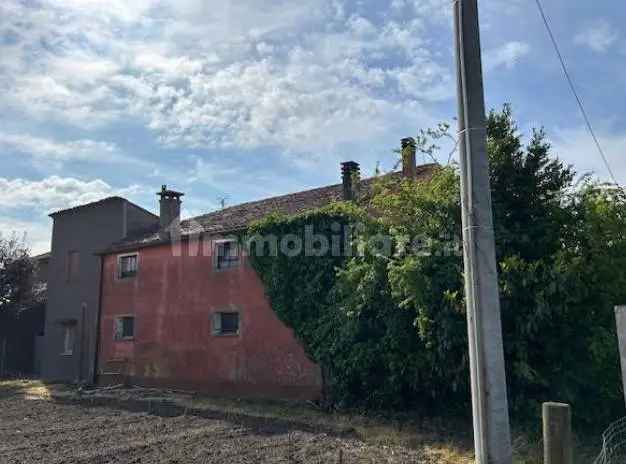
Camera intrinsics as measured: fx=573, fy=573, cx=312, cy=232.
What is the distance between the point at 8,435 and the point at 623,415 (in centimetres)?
1133

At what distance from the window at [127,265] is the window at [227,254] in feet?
14.6

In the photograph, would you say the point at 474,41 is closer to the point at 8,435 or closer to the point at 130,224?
the point at 8,435

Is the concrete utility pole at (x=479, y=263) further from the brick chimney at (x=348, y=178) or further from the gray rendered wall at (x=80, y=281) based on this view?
the gray rendered wall at (x=80, y=281)

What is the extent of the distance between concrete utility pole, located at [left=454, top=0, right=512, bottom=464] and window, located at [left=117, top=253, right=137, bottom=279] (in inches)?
677

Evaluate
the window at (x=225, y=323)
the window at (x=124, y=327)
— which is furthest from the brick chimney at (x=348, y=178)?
the window at (x=124, y=327)

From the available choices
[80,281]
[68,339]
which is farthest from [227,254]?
[68,339]

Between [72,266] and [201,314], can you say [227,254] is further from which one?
[72,266]

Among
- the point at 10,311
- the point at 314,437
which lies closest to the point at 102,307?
the point at 10,311

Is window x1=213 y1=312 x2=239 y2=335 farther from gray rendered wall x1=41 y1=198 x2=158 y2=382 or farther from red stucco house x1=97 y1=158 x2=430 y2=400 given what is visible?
gray rendered wall x1=41 y1=198 x2=158 y2=382

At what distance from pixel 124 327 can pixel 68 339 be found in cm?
478

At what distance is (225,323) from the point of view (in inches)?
700

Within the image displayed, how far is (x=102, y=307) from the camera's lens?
21547 millimetres

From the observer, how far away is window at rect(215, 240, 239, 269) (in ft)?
57.7

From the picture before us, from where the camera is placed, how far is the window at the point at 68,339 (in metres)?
23.9
